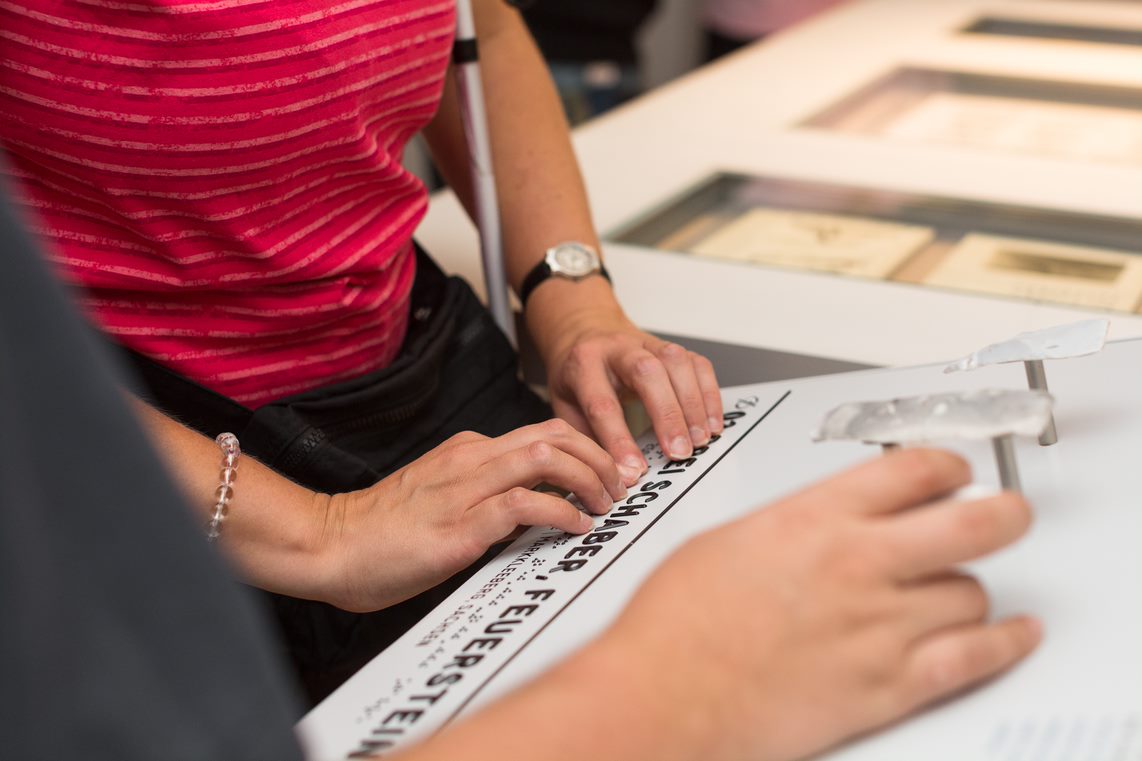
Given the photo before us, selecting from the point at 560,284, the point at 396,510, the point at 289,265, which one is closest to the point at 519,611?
the point at 396,510

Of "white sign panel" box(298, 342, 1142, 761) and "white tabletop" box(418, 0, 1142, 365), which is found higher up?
"white sign panel" box(298, 342, 1142, 761)

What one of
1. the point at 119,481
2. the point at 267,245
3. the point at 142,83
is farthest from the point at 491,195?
the point at 119,481

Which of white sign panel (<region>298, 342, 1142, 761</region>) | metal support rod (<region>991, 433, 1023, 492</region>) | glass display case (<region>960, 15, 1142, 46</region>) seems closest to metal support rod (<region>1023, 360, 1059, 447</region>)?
white sign panel (<region>298, 342, 1142, 761</region>)

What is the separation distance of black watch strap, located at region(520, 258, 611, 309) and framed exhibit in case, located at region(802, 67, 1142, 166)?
2.20ft

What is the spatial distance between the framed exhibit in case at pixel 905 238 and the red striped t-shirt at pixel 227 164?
455 millimetres

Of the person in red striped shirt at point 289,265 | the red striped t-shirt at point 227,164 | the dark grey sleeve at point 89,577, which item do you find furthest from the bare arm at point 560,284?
the dark grey sleeve at point 89,577

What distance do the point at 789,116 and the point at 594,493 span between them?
3.52 ft

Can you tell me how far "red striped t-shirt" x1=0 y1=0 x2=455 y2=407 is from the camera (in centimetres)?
85

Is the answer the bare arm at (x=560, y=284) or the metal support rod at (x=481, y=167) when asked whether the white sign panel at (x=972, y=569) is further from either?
the metal support rod at (x=481, y=167)

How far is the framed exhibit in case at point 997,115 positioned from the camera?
1617 mm

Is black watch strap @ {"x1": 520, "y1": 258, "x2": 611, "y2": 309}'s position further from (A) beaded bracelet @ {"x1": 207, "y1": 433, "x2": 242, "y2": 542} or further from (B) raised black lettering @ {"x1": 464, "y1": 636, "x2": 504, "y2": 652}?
(B) raised black lettering @ {"x1": 464, "y1": 636, "x2": 504, "y2": 652}

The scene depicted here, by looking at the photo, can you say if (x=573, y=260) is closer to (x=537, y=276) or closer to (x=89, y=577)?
(x=537, y=276)

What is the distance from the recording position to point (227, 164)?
905 mm

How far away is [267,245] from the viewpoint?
0.95 meters
